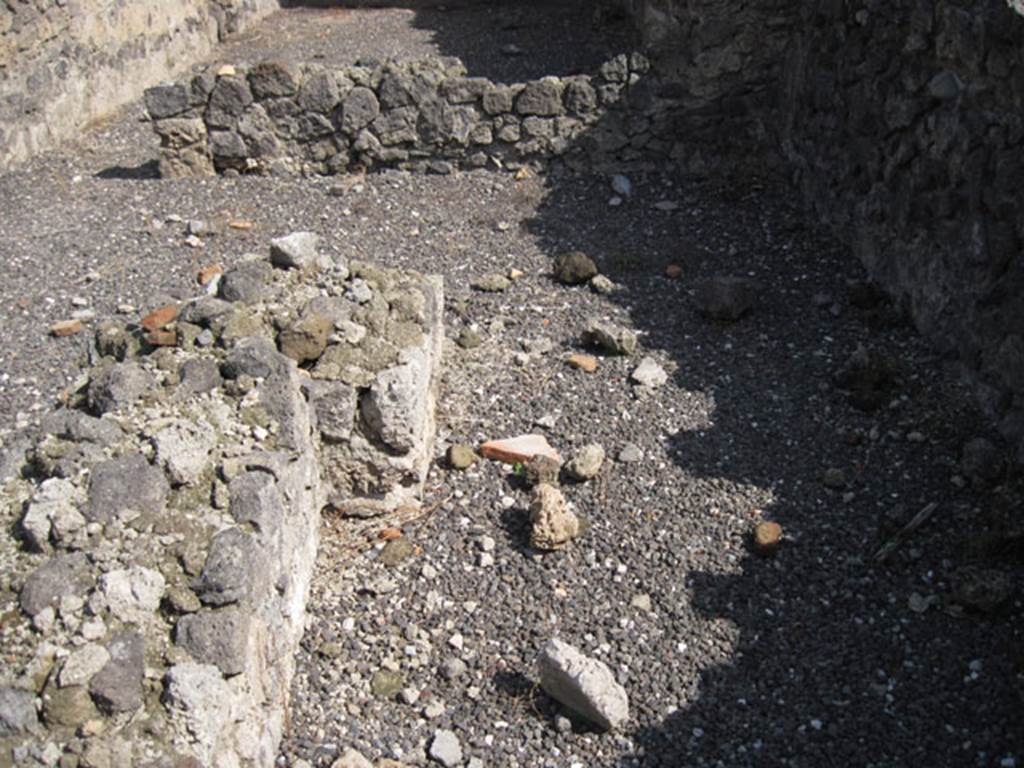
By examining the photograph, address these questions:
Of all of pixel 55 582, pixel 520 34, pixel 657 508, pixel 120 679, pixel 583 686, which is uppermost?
pixel 55 582

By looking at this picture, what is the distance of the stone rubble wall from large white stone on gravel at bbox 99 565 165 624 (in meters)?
6.77

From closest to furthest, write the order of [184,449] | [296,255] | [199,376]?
[184,449], [199,376], [296,255]

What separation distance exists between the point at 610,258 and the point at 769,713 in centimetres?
407

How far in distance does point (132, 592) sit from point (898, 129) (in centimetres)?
516

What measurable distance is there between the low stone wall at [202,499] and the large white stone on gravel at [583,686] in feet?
3.45

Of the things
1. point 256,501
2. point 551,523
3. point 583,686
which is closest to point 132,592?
point 256,501

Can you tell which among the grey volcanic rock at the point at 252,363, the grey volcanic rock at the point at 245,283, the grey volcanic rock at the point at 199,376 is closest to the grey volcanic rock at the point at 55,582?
the grey volcanic rock at the point at 199,376

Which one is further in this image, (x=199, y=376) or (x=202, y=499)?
(x=199, y=376)

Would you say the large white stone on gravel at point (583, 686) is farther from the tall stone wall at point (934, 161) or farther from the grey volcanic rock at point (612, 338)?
the grey volcanic rock at point (612, 338)

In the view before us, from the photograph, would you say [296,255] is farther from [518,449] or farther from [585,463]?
[585,463]

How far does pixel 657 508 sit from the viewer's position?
5426 mm

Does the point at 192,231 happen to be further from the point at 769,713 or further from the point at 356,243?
the point at 769,713

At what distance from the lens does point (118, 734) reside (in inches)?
141

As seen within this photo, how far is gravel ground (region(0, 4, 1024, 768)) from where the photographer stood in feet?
14.3
